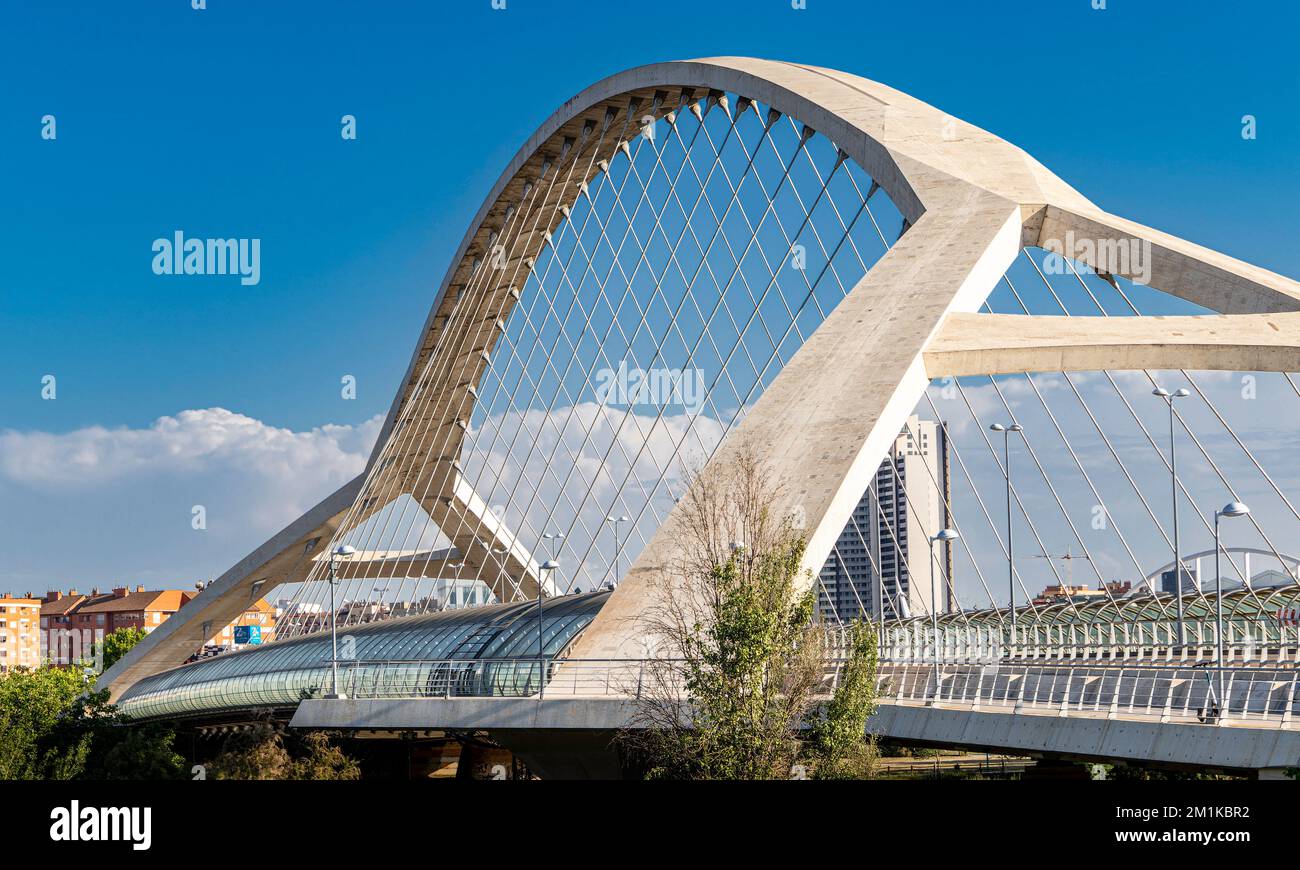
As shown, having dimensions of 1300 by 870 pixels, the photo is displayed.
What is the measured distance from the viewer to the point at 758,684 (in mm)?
21219

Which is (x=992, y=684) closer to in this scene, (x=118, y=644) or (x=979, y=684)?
(x=979, y=684)

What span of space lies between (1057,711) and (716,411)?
885 inches

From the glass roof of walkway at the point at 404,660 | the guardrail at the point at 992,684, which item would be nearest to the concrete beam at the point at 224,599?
the glass roof of walkway at the point at 404,660

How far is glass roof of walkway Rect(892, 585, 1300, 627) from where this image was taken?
32281 millimetres

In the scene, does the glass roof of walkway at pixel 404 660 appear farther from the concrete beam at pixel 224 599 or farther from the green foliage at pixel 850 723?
the concrete beam at pixel 224 599

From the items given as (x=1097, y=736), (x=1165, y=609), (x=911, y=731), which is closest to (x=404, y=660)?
(x=911, y=731)

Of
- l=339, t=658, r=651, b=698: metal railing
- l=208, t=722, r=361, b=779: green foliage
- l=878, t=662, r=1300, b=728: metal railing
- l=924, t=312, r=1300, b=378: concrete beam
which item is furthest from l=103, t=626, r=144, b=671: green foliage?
l=878, t=662, r=1300, b=728: metal railing

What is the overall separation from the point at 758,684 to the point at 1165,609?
679 inches

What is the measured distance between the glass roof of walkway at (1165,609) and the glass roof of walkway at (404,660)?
8.60 meters

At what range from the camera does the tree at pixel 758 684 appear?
68.4 ft
